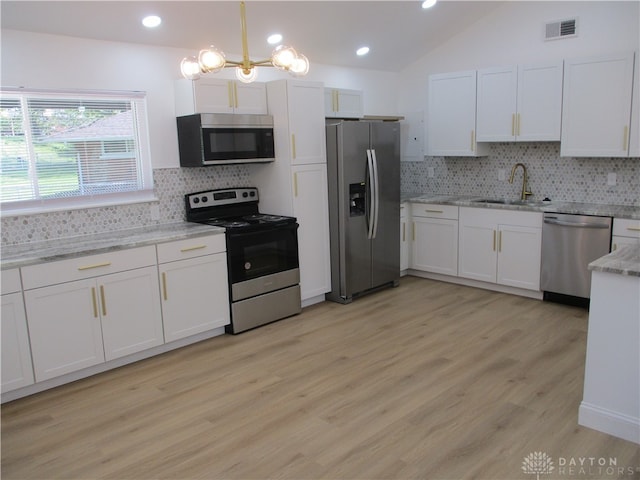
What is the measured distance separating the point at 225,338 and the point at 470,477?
7.75 feet

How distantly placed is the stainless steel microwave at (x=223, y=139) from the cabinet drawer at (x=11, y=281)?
1619 mm

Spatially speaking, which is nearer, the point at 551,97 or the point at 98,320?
the point at 98,320

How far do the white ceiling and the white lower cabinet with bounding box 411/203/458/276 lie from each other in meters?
1.78

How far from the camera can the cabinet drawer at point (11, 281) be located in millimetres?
3076

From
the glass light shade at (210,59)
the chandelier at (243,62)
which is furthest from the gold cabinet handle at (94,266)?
the glass light shade at (210,59)

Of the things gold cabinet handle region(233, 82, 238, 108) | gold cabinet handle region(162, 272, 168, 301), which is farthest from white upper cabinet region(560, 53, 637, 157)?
gold cabinet handle region(162, 272, 168, 301)

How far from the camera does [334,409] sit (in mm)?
3031

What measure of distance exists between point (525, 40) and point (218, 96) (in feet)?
10.3

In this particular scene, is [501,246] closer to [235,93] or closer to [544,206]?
[544,206]

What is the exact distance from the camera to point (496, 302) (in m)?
4.89

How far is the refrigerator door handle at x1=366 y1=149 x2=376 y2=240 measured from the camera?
4855 millimetres

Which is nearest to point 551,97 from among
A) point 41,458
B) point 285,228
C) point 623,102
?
point 623,102

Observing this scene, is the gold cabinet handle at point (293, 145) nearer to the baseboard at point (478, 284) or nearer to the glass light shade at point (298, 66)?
the glass light shade at point (298, 66)

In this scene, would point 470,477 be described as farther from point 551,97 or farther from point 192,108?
point 551,97
